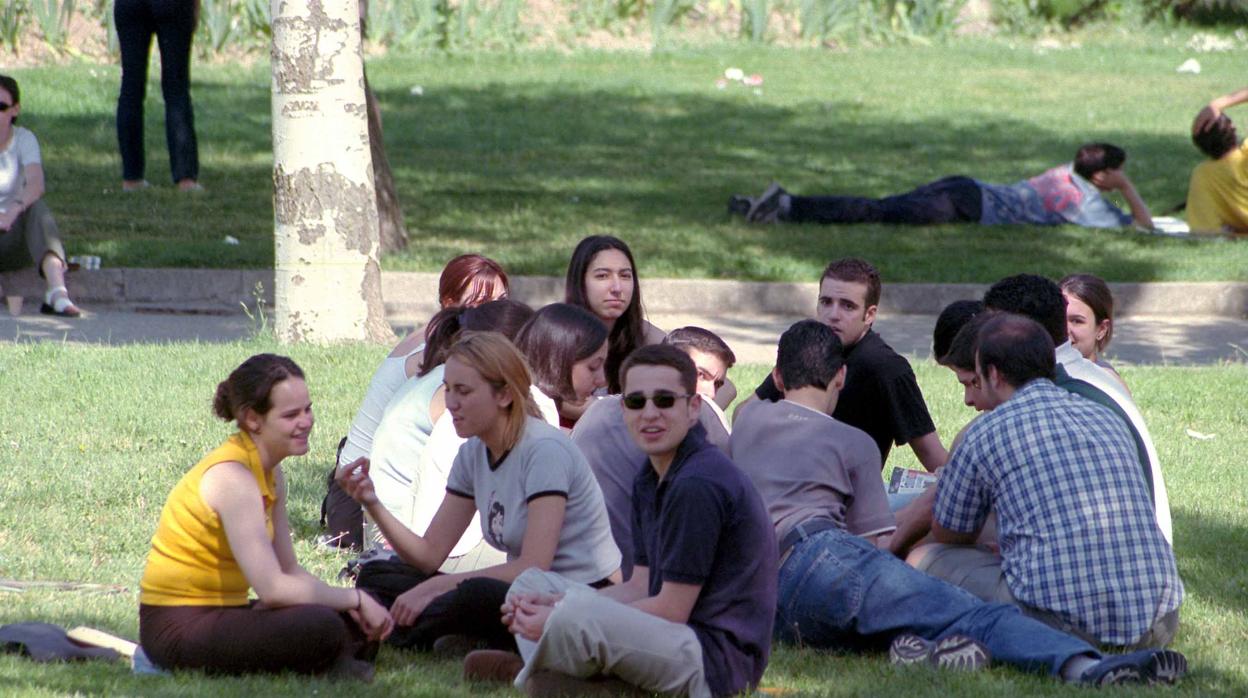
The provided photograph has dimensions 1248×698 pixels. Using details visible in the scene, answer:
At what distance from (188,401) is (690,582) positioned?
4.29m

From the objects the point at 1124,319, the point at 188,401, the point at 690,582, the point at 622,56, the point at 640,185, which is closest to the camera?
the point at 690,582

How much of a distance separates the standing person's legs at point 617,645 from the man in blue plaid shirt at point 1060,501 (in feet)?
3.58

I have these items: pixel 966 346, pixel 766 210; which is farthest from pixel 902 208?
pixel 966 346

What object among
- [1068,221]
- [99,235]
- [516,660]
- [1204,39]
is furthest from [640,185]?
[1204,39]

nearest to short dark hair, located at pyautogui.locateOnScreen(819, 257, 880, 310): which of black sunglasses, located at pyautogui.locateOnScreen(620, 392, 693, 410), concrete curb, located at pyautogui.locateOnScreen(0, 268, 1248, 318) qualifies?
black sunglasses, located at pyautogui.locateOnScreen(620, 392, 693, 410)

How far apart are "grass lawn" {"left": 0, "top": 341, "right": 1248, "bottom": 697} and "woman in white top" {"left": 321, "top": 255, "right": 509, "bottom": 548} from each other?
0.13 m

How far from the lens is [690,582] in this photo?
4.32 metres

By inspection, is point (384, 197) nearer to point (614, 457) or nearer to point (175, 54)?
point (175, 54)

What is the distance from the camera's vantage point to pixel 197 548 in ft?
14.8

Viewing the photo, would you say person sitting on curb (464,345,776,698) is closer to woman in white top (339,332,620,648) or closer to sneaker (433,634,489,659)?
woman in white top (339,332,620,648)

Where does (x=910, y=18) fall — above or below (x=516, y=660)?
above

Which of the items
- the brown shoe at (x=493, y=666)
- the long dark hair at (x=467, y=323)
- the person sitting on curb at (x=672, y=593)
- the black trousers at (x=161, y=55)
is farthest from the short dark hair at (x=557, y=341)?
the black trousers at (x=161, y=55)

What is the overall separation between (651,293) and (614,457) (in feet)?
19.5

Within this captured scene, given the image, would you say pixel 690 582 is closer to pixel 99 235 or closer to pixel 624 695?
pixel 624 695
